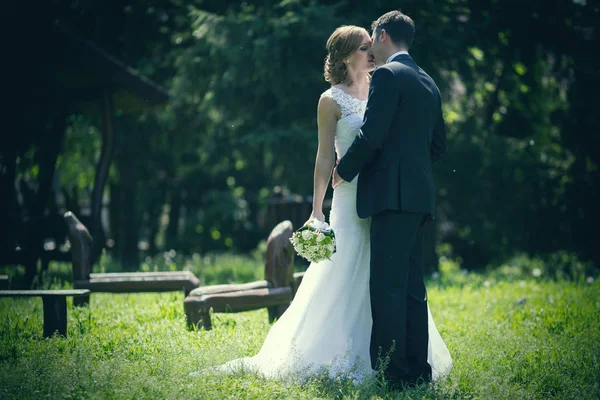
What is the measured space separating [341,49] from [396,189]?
1.13 m

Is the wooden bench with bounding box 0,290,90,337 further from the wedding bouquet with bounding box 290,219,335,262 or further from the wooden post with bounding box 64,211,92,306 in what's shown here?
the wedding bouquet with bounding box 290,219,335,262

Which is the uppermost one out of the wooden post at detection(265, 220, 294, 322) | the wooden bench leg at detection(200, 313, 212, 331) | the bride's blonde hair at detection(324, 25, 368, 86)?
the bride's blonde hair at detection(324, 25, 368, 86)

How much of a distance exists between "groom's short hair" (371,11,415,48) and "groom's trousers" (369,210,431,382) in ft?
3.94

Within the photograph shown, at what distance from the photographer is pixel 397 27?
Result: 464 cm

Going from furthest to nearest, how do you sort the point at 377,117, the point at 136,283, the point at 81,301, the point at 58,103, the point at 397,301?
the point at 58,103 < the point at 81,301 < the point at 136,283 < the point at 397,301 < the point at 377,117

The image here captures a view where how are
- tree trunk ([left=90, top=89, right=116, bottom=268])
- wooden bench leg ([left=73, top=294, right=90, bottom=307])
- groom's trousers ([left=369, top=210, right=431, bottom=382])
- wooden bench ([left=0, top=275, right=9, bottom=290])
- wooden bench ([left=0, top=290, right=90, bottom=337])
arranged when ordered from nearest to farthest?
groom's trousers ([left=369, top=210, right=431, bottom=382]), wooden bench ([left=0, top=290, right=90, bottom=337]), wooden bench leg ([left=73, top=294, right=90, bottom=307]), wooden bench ([left=0, top=275, right=9, bottom=290]), tree trunk ([left=90, top=89, right=116, bottom=268])

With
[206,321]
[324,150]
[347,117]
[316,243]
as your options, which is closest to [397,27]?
[347,117]

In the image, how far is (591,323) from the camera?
6.90 m

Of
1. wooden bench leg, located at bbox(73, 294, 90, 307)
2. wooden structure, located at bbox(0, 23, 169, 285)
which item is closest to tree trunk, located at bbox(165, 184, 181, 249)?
wooden structure, located at bbox(0, 23, 169, 285)

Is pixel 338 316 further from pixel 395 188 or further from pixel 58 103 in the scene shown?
pixel 58 103

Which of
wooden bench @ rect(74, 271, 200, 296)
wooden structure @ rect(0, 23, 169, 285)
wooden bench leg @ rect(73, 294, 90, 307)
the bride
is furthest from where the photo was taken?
wooden structure @ rect(0, 23, 169, 285)

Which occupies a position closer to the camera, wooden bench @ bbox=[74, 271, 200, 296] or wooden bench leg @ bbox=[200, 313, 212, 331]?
wooden bench leg @ bbox=[200, 313, 212, 331]

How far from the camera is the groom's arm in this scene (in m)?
4.37

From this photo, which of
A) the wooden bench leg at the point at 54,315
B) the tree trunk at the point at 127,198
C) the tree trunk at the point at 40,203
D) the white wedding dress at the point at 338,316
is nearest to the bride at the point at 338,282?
the white wedding dress at the point at 338,316
